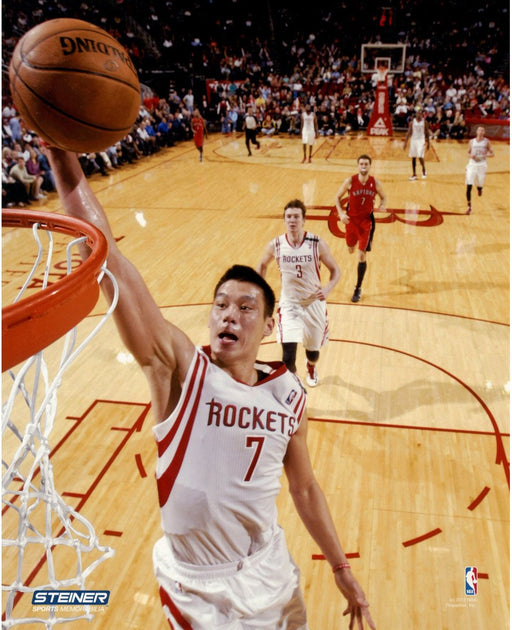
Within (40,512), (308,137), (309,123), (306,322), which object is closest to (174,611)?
(40,512)

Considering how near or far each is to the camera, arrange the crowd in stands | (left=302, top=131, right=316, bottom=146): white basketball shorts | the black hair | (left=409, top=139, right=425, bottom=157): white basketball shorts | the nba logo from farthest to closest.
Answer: the crowd in stands → (left=302, top=131, right=316, bottom=146): white basketball shorts → (left=409, top=139, right=425, bottom=157): white basketball shorts → the nba logo → the black hair

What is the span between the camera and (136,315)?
1652 mm

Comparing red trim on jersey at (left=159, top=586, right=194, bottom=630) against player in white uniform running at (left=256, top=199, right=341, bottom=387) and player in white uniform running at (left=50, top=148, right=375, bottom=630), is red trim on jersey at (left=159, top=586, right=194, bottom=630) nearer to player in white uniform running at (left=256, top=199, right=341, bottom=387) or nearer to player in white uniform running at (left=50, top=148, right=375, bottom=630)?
player in white uniform running at (left=50, top=148, right=375, bottom=630)

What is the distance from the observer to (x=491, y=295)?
22.8 ft

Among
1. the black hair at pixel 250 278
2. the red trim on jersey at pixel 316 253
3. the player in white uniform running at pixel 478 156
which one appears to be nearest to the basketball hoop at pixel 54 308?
the black hair at pixel 250 278

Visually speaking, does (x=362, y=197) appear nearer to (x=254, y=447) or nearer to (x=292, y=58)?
(x=254, y=447)

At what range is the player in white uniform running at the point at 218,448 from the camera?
175 centimetres

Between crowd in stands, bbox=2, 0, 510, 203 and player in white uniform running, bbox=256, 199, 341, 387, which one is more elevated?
crowd in stands, bbox=2, 0, 510, 203

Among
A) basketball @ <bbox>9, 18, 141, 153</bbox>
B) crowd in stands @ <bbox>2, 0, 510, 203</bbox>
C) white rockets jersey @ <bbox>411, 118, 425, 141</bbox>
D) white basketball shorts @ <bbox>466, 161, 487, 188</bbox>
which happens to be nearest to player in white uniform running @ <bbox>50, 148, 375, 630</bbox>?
basketball @ <bbox>9, 18, 141, 153</bbox>

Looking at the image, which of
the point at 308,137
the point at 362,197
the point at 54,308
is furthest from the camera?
the point at 308,137

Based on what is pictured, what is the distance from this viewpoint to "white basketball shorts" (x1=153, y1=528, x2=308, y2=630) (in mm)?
1848

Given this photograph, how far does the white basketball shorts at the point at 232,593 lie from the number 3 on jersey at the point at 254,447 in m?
0.32

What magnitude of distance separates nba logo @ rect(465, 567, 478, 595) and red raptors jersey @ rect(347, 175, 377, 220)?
4.54 metres

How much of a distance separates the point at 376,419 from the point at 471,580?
5.29ft
